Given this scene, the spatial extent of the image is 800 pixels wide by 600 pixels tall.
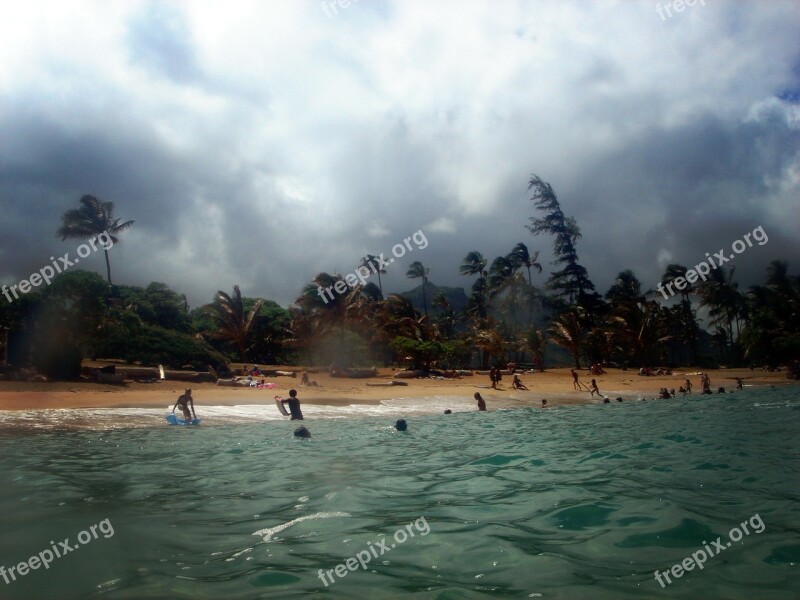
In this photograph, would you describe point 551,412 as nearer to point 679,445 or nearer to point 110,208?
point 679,445

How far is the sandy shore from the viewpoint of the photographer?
2122cm

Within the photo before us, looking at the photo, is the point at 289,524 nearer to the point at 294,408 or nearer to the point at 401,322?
the point at 294,408

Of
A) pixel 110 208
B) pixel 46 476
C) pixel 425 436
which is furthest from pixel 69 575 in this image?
pixel 110 208

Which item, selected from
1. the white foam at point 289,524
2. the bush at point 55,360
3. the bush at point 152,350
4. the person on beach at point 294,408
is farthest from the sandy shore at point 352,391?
the white foam at point 289,524

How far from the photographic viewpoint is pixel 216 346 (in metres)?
55.1

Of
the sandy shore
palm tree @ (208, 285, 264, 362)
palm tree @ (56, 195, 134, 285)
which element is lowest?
the sandy shore

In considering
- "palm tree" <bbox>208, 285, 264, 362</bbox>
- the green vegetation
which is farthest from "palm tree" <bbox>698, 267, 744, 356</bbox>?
"palm tree" <bbox>208, 285, 264, 362</bbox>

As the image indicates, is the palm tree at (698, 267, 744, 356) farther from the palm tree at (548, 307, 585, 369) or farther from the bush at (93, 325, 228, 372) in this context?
the bush at (93, 325, 228, 372)

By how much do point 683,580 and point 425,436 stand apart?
448 inches
